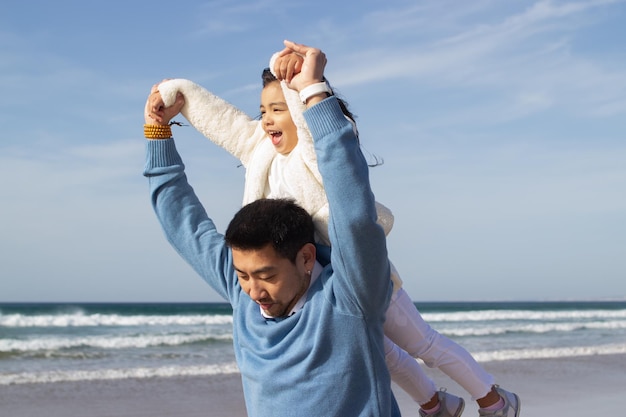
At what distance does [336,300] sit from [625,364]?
8.58m

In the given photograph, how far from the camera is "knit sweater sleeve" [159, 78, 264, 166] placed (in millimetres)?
2668

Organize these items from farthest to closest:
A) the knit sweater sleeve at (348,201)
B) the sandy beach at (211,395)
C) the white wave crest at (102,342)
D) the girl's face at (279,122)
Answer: the white wave crest at (102,342)
the sandy beach at (211,395)
the girl's face at (279,122)
the knit sweater sleeve at (348,201)

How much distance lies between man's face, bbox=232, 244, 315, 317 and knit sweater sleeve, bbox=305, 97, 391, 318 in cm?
17

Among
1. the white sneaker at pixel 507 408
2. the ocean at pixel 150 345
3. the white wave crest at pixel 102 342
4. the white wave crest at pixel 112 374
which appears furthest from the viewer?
the white wave crest at pixel 102 342


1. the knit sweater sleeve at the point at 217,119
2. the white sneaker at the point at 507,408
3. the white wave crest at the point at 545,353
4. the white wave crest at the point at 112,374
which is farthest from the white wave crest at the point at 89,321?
the knit sweater sleeve at the point at 217,119

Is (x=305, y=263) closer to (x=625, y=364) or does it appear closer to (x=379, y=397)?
(x=379, y=397)

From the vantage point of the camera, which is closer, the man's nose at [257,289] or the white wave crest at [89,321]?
the man's nose at [257,289]

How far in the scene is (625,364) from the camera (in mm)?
9719

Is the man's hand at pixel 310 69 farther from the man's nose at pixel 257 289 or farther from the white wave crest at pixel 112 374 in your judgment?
the white wave crest at pixel 112 374

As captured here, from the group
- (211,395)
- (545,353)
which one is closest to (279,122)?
(211,395)

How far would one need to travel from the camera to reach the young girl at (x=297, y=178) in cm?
239

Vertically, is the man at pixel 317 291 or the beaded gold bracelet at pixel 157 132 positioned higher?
the beaded gold bracelet at pixel 157 132

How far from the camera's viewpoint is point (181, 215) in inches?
102

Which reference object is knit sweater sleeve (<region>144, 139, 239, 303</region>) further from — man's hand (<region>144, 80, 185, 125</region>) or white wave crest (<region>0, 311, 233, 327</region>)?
white wave crest (<region>0, 311, 233, 327</region>)
